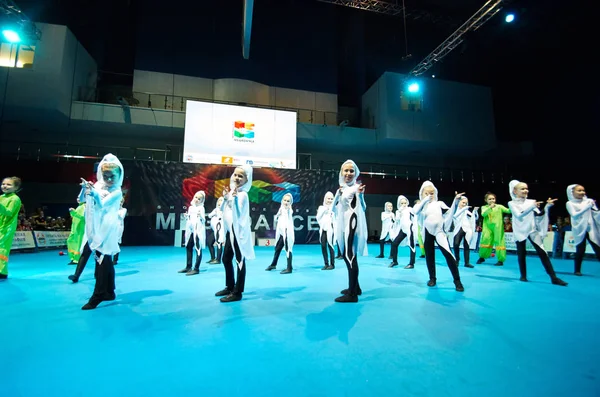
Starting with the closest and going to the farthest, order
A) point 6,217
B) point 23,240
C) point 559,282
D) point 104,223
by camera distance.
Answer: point 104,223
point 559,282
point 6,217
point 23,240

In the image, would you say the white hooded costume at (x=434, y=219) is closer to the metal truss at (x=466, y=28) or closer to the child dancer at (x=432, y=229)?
the child dancer at (x=432, y=229)

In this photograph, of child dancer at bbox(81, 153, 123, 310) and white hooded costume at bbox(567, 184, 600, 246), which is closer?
child dancer at bbox(81, 153, 123, 310)

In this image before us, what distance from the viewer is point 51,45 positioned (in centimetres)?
1195

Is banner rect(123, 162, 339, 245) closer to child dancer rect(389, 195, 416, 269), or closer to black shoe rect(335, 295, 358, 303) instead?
child dancer rect(389, 195, 416, 269)

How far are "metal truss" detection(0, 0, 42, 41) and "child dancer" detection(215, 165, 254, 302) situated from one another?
11.7 meters

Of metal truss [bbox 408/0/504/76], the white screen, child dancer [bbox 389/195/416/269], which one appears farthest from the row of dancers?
metal truss [bbox 408/0/504/76]

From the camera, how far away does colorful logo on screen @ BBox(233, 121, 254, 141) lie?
12.6 m

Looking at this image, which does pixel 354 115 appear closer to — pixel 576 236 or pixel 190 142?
pixel 190 142

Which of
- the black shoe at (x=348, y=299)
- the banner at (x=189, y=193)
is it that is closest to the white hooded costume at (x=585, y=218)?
the black shoe at (x=348, y=299)

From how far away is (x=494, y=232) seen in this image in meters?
7.64

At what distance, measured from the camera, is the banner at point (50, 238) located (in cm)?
991

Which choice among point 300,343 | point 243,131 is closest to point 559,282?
point 300,343

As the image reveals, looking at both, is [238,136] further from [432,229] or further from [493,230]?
[432,229]

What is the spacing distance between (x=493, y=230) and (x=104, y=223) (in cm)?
836
